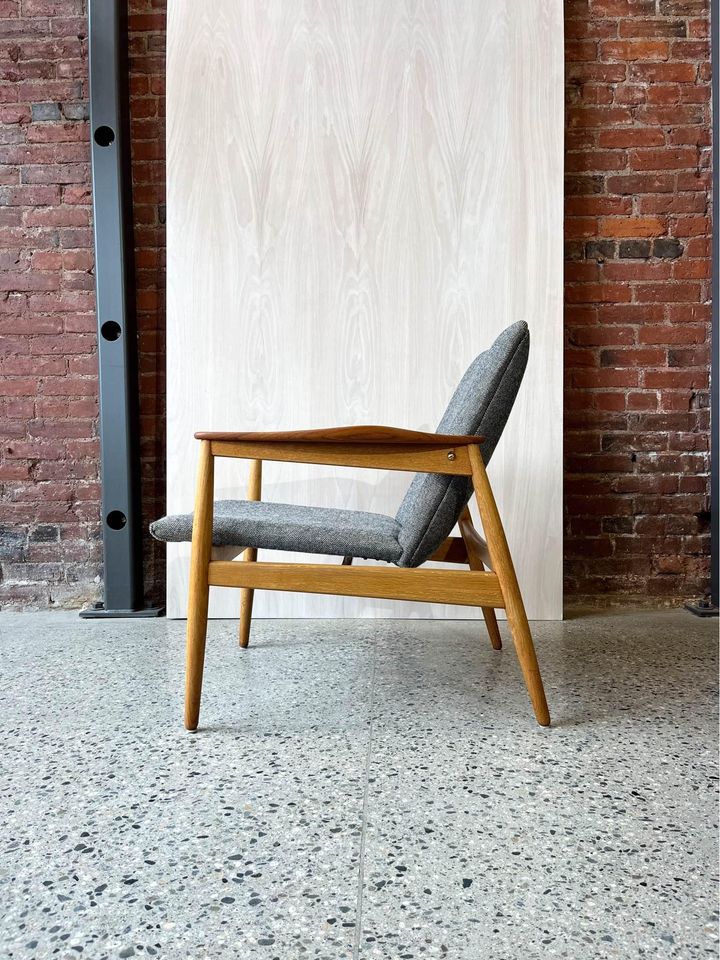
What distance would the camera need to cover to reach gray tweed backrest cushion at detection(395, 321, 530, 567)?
1.69 meters

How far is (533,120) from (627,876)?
8.07ft

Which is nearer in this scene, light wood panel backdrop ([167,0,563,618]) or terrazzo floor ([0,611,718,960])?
terrazzo floor ([0,611,718,960])

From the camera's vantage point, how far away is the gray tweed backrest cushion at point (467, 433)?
1.69m

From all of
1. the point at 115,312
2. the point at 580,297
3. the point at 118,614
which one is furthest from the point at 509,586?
the point at 115,312

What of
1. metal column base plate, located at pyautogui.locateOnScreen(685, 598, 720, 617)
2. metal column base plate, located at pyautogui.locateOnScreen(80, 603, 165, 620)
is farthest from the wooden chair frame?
metal column base plate, located at pyautogui.locateOnScreen(685, 598, 720, 617)

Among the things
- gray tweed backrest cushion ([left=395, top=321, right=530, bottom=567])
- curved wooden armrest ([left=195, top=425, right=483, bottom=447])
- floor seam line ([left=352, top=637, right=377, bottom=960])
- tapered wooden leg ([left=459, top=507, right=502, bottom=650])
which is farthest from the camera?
tapered wooden leg ([left=459, top=507, right=502, bottom=650])

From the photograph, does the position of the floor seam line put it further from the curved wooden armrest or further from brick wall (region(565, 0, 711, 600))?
brick wall (region(565, 0, 711, 600))

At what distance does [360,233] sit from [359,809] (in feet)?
6.68

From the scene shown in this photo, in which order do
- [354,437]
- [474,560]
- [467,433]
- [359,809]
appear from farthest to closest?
[474,560], [467,433], [354,437], [359,809]

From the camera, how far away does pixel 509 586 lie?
1622 mm

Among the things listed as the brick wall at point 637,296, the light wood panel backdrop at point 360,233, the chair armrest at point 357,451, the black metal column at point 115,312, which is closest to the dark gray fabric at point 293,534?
the chair armrest at point 357,451

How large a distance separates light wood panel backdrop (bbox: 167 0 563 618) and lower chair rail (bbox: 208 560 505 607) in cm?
102

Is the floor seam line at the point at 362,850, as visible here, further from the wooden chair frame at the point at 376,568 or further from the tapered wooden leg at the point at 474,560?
the tapered wooden leg at the point at 474,560

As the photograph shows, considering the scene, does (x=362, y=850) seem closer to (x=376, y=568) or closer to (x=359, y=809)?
(x=359, y=809)
